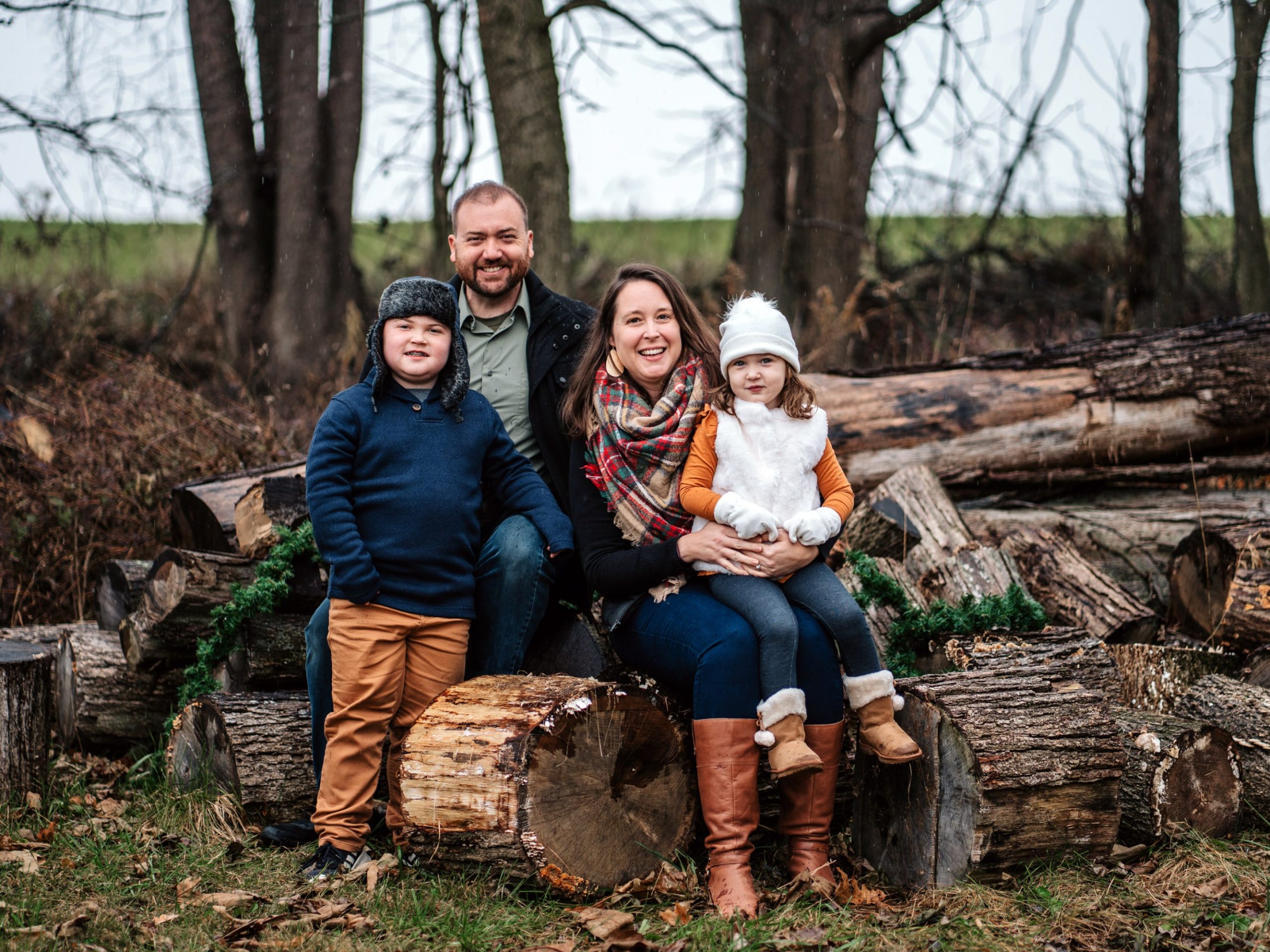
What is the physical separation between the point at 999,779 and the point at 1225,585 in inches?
99.5

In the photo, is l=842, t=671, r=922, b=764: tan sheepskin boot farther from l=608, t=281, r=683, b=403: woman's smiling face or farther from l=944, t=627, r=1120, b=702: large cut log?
l=608, t=281, r=683, b=403: woman's smiling face

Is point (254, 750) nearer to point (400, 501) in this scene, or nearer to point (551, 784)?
point (400, 501)

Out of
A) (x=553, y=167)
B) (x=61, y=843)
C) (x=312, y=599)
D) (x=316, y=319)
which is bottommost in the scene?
(x=61, y=843)

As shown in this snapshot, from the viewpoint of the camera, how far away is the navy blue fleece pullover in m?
3.82

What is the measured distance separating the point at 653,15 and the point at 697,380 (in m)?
5.80

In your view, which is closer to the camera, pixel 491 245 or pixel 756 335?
pixel 756 335

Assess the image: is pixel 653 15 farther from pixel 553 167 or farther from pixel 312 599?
pixel 312 599

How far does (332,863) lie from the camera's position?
3.75 m

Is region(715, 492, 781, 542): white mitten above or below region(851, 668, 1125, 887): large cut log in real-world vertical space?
above

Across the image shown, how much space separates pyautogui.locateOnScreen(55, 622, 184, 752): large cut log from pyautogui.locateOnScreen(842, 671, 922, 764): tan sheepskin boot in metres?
3.36

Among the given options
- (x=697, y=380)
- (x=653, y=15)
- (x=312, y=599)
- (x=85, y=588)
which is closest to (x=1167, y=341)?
(x=697, y=380)

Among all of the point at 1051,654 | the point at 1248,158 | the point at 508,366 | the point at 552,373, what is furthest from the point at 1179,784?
the point at 1248,158

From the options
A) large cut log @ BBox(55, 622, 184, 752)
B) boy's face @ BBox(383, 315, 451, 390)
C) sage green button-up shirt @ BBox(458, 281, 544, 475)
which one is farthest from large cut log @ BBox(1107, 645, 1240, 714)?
large cut log @ BBox(55, 622, 184, 752)

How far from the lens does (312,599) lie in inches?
194
